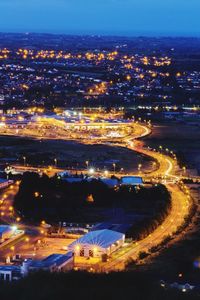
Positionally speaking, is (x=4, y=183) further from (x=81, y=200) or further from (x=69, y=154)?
(x=69, y=154)

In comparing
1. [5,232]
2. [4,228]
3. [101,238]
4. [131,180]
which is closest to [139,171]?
[131,180]

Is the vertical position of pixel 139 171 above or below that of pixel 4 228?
below

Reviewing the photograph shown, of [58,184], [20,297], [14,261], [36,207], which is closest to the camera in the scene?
[20,297]

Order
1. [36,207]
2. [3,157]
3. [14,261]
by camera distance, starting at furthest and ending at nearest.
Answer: [3,157] → [36,207] → [14,261]

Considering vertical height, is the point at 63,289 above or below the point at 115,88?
above

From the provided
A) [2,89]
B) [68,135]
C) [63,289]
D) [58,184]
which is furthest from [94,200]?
[2,89]

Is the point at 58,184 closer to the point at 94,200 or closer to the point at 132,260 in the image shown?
the point at 94,200

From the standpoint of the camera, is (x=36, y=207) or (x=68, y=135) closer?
(x=36, y=207)

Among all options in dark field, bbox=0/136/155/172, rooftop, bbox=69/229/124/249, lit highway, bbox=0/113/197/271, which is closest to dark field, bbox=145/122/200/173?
lit highway, bbox=0/113/197/271

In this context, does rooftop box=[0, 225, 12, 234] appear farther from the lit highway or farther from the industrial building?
the industrial building
